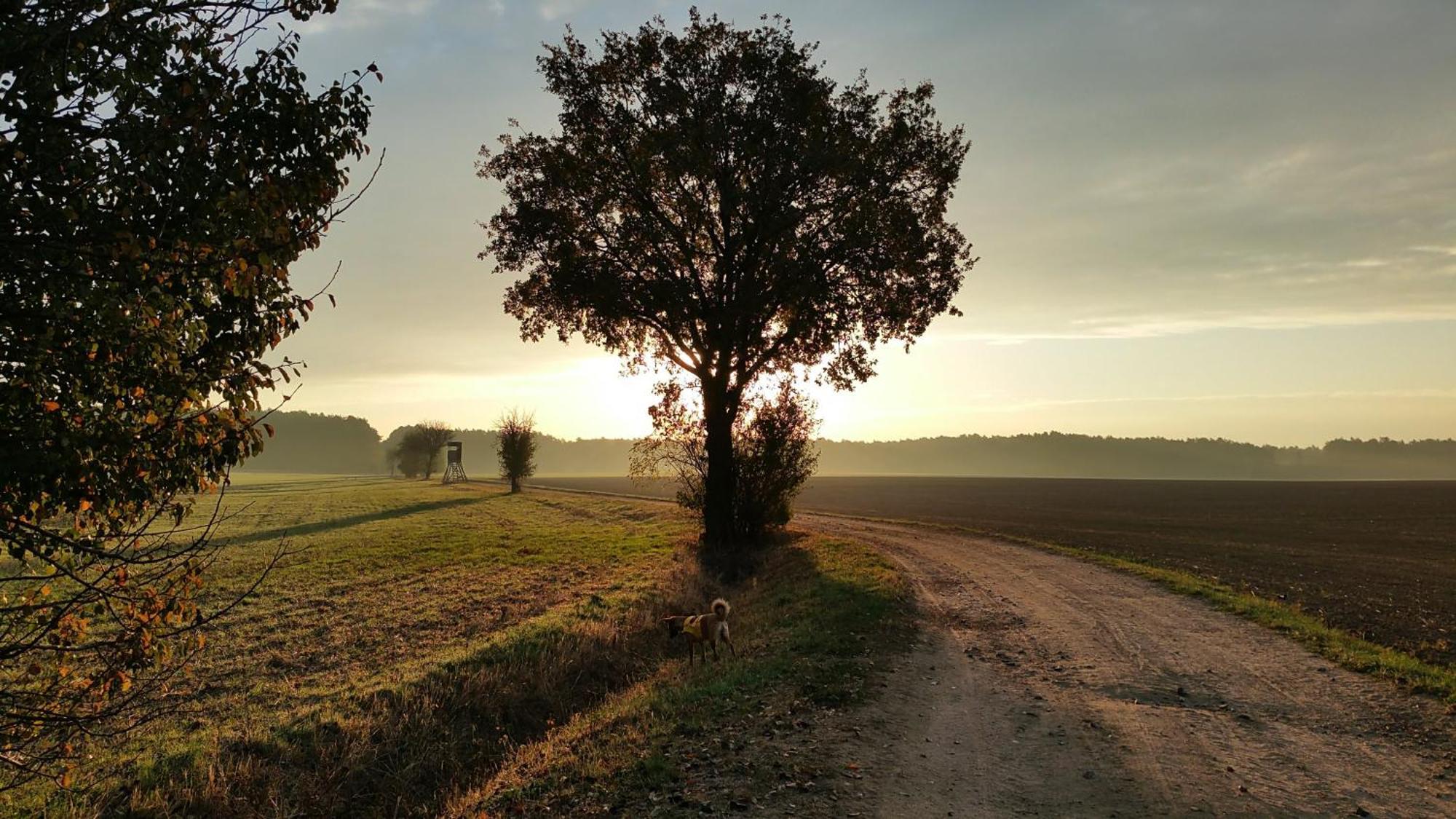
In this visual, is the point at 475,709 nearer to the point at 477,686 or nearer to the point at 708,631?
the point at 477,686

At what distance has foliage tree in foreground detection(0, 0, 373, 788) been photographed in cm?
534

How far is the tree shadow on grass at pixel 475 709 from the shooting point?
10.1 metres

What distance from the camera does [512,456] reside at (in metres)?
78.4

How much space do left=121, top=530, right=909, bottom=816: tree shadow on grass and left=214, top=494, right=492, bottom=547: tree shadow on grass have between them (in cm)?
2004

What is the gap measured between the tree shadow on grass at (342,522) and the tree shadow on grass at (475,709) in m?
20.0

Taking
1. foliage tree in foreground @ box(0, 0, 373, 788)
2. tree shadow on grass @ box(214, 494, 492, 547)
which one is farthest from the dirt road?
tree shadow on grass @ box(214, 494, 492, 547)

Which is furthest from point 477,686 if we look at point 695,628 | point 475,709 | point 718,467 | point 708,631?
point 718,467

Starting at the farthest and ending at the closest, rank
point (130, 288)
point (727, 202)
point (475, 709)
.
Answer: point (727, 202) < point (475, 709) < point (130, 288)

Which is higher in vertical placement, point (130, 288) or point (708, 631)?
point (130, 288)

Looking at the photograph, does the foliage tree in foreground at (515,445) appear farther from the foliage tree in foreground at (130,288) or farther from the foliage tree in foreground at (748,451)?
the foliage tree in foreground at (130,288)

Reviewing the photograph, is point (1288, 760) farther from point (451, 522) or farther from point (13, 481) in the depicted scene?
point (451, 522)

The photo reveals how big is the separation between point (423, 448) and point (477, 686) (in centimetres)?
11929

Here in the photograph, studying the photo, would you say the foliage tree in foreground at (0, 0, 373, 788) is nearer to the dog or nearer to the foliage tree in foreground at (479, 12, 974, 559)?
the dog

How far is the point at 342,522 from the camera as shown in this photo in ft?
160
